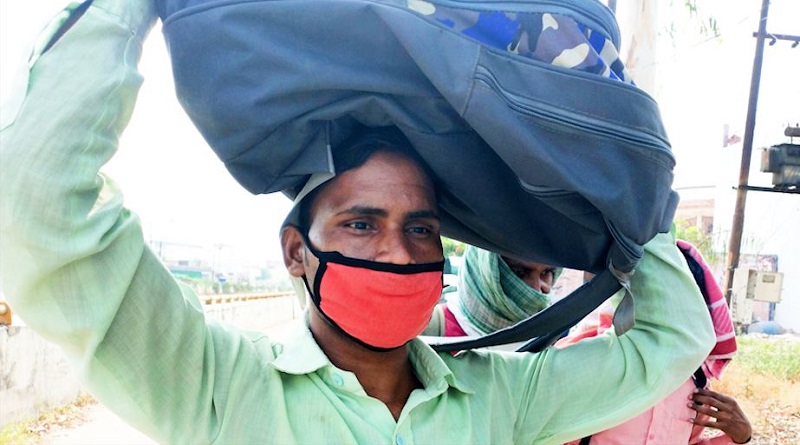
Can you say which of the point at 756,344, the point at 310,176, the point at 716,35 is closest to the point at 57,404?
the point at 310,176

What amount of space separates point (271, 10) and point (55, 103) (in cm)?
35

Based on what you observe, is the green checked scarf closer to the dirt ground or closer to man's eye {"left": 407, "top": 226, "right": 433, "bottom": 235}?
man's eye {"left": 407, "top": 226, "right": 433, "bottom": 235}

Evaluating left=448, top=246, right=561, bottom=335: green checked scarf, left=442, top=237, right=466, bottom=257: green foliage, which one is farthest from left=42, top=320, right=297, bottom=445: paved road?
left=448, top=246, right=561, bottom=335: green checked scarf

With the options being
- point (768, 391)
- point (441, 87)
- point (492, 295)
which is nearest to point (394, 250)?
point (441, 87)

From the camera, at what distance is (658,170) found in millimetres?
1258

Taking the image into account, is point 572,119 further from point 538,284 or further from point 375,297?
point 538,284

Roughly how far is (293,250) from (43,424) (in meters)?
6.51

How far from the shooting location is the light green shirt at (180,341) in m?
1.01

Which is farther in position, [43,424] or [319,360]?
[43,424]

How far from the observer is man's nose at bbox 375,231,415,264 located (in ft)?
4.58

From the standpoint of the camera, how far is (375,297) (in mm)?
1381

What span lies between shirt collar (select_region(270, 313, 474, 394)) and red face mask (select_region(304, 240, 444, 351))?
0.08 metres

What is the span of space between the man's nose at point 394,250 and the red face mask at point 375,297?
0.04ft

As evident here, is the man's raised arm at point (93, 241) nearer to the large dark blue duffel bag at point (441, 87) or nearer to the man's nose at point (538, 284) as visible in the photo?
the large dark blue duffel bag at point (441, 87)
